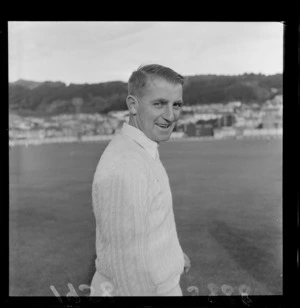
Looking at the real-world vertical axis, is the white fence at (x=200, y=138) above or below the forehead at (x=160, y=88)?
below

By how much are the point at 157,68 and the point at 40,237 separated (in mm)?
1248

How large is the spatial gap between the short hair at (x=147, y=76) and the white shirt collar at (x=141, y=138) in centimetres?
24

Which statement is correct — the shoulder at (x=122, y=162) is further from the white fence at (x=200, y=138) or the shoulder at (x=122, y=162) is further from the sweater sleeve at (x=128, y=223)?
the white fence at (x=200, y=138)

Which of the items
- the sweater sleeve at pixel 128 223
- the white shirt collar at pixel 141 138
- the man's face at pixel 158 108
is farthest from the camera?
the man's face at pixel 158 108

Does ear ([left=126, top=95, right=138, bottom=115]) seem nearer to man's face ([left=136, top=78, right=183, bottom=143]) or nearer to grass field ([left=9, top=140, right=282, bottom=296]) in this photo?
man's face ([left=136, top=78, right=183, bottom=143])

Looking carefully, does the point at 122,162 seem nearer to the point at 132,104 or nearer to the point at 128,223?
the point at 128,223

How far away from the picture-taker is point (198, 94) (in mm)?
2631

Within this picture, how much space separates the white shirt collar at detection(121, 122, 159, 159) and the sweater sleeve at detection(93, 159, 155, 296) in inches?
5.2

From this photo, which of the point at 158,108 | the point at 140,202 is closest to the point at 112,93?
the point at 158,108

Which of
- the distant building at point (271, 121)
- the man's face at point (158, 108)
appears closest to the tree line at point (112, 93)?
the distant building at point (271, 121)

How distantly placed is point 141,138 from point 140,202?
347 millimetres

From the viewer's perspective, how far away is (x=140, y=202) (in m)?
2.05

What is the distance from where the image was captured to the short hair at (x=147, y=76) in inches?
92.6
